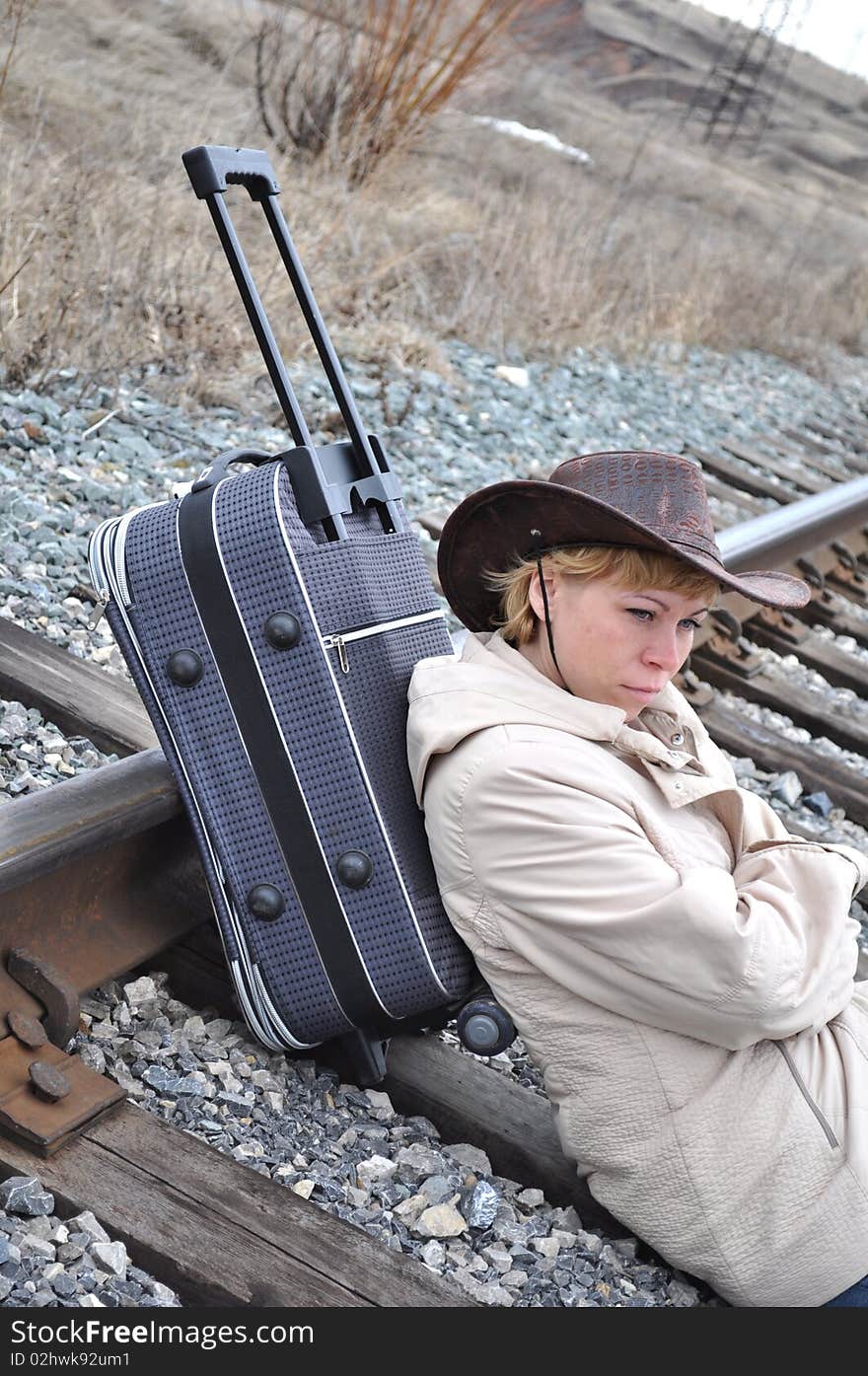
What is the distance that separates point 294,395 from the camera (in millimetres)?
2334

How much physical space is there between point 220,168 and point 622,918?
1.34 m

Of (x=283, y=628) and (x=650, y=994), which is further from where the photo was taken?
(x=283, y=628)

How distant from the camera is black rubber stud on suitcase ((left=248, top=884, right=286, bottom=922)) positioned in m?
2.28

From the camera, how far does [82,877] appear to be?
7.84ft

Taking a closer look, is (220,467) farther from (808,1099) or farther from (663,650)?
(808,1099)

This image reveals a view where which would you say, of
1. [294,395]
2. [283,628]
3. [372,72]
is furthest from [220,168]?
[372,72]

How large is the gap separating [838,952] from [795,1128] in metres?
0.27

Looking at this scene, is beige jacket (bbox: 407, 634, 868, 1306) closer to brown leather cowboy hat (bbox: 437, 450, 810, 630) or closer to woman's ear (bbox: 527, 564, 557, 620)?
woman's ear (bbox: 527, 564, 557, 620)

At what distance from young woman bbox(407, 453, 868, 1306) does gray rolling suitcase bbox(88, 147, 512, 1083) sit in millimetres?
91

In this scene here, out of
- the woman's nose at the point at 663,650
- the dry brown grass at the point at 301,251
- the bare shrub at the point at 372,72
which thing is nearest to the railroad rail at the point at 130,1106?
the woman's nose at the point at 663,650

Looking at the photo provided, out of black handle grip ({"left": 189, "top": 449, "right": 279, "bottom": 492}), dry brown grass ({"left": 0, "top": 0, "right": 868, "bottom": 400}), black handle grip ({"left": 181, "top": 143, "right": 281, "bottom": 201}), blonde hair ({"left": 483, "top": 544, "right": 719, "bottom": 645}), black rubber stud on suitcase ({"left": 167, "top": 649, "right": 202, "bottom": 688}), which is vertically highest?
black handle grip ({"left": 181, "top": 143, "right": 281, "bottom": 201})

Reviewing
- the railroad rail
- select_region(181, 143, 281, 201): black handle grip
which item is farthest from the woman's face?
select_region(181, 143, 281, 201): black handle grip

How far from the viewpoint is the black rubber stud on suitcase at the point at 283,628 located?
87.9 inches

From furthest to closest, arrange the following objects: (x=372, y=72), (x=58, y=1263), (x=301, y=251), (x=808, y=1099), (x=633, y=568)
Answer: (x=372, y=72) < (x=301, y=251) < (x=633, y=568) < (x=808, y=1099) < (x=58, y=1263)
